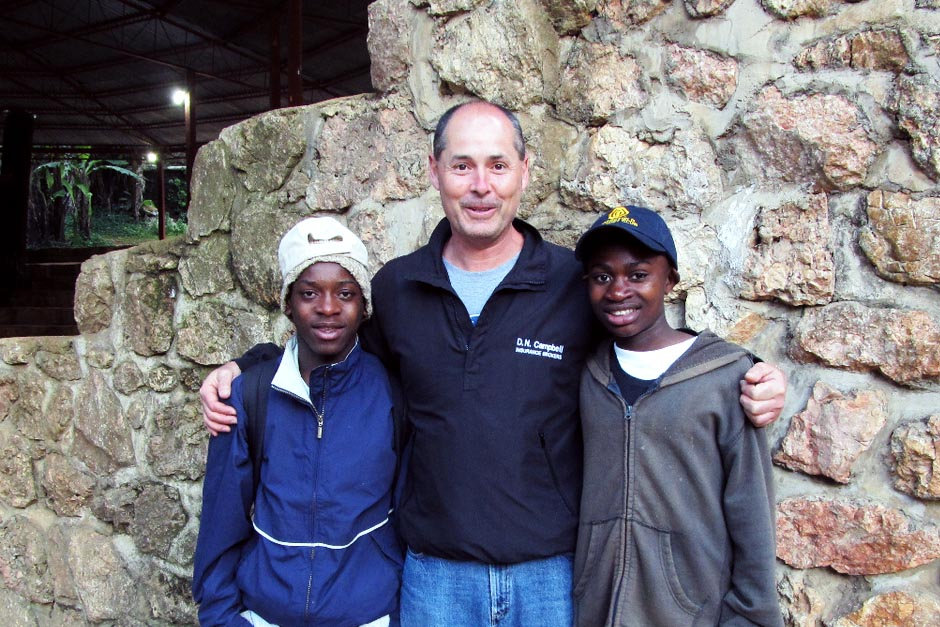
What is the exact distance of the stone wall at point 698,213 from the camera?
67.6 inches

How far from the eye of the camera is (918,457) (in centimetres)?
168

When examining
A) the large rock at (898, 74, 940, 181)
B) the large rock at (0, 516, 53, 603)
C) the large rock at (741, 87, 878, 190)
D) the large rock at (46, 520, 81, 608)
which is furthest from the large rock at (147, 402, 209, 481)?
the large rock at (898, 74, 940, 181)

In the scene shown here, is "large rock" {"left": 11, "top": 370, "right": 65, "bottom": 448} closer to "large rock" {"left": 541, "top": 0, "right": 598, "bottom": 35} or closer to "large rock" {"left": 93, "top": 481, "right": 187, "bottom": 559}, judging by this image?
"large rock" {"left": 93, "top": 481, "right": 187, "bottom": 559}

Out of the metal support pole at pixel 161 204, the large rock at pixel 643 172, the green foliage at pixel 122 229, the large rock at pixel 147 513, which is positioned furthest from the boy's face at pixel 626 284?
the green foliage at pixel 122 229

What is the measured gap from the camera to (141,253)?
3.01 metres

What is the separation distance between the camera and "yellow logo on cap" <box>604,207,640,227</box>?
59.0 inches

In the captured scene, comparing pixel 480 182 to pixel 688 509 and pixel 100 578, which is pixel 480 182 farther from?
pixel 100 578

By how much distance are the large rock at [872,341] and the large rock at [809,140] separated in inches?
12.6

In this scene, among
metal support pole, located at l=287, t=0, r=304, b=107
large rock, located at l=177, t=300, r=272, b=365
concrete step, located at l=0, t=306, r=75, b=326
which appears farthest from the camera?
→ concrete step, located at l=0, t=306, r=75, b=326

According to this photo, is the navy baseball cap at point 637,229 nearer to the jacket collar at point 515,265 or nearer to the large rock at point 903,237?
the jacket collar at point 515,265

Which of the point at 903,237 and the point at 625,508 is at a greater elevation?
the point at 903,237

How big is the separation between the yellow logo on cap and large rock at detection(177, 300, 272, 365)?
1.62 m

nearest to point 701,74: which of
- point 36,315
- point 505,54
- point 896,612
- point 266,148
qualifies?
point 505,54

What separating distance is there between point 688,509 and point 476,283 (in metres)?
0.71
